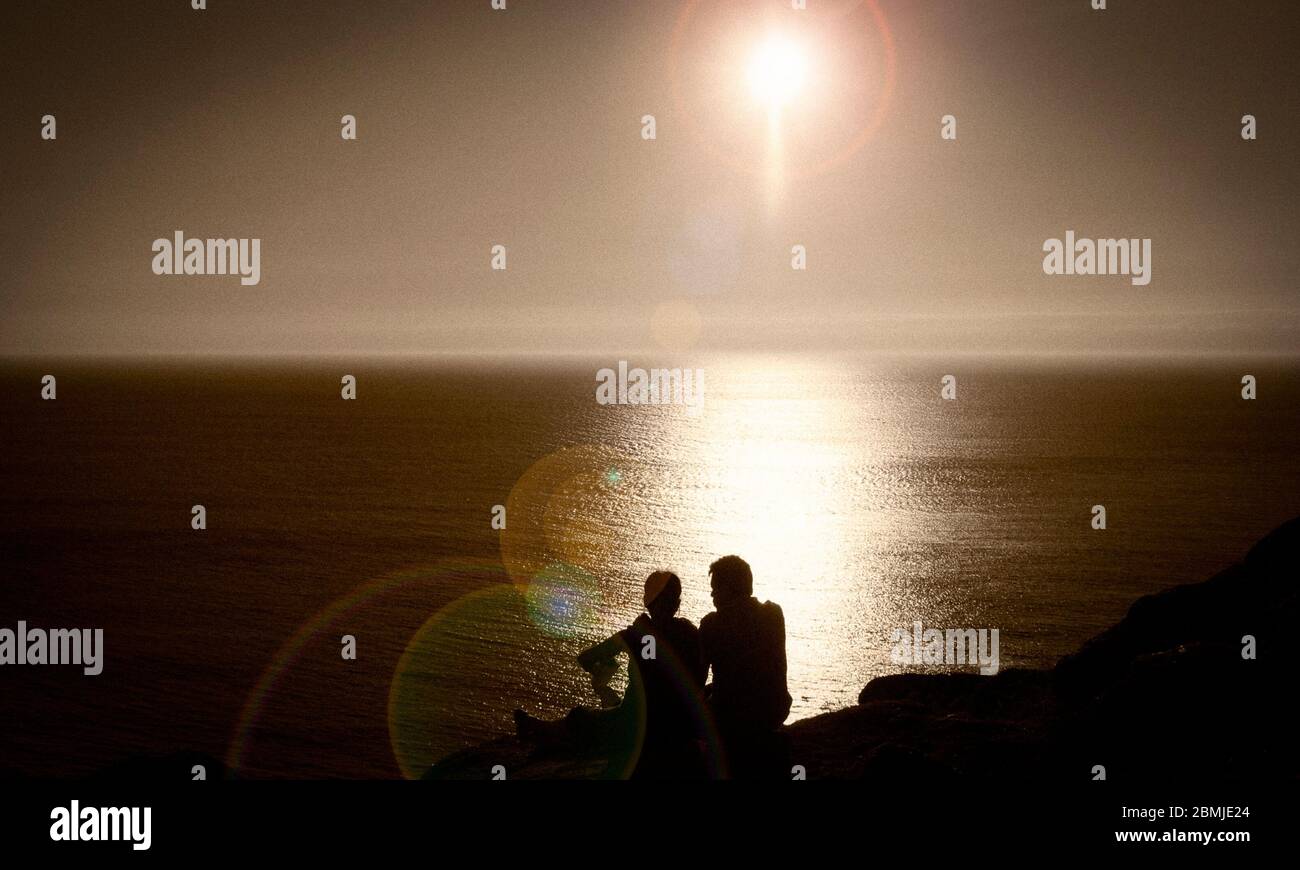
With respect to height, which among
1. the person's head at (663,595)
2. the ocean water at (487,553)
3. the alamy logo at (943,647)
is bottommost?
the alamy logo at (943,647)

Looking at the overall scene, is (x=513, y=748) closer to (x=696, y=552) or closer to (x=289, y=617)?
(x=289, y=617)

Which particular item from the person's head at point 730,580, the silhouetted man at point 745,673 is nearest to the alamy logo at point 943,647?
the silhouetted man at point 745,673

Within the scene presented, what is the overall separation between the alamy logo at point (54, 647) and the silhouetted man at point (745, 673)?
123ft

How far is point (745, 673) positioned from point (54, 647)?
154ft

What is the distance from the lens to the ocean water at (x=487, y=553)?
3434 centimetres

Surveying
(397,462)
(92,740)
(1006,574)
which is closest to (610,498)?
(397,462)

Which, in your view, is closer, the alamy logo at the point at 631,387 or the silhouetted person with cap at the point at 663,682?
the silhouetted person with cap at the point at 663,682

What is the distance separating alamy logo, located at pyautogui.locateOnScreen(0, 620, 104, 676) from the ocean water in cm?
68

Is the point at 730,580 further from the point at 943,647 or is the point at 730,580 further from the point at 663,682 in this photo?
the point at 943,647

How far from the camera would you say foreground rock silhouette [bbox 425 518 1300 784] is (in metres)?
8.33

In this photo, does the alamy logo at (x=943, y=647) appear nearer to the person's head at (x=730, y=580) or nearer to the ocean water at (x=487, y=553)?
→ the ocean water at (x=487, y=553)

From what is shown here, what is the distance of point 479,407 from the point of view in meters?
161
